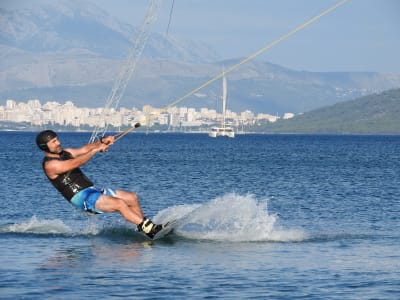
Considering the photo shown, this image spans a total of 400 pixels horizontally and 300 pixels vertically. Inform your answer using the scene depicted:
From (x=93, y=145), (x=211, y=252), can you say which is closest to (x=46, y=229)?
(x=211, y=252)

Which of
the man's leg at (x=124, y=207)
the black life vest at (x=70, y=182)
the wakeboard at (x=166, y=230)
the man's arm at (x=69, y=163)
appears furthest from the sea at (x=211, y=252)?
the man's arm at (x=69, y=163)

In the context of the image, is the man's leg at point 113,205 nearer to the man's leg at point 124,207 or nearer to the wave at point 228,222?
the man's leg at point 124,207

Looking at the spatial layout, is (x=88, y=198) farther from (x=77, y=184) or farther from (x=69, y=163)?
(x=69, y=163)

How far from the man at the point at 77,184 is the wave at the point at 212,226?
3.73 meters

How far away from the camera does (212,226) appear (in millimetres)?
25047

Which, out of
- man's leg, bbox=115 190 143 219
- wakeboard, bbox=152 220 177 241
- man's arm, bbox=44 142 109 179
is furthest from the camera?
wakeboard, bbox=152 220 177 241

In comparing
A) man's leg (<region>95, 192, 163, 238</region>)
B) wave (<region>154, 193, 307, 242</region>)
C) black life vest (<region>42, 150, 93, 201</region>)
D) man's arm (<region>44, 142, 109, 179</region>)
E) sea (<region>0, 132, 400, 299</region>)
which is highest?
man's arm (<region>44, 142, 109, 179</region>)

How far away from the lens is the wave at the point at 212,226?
23.3m

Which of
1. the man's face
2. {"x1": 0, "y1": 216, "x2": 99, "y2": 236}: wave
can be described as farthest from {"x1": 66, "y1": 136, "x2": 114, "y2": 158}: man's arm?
{"x1": 0, "y1": 216, "x2": 99, "y2": 236}: wave

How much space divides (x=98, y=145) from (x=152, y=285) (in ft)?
9.27

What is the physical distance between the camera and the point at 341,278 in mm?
17578

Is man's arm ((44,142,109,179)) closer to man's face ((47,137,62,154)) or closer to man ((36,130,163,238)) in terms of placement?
man ((36,130,163,238))

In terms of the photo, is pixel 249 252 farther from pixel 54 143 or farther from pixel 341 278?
pixel 54 143

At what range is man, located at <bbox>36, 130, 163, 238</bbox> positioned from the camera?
18531 millimetres
